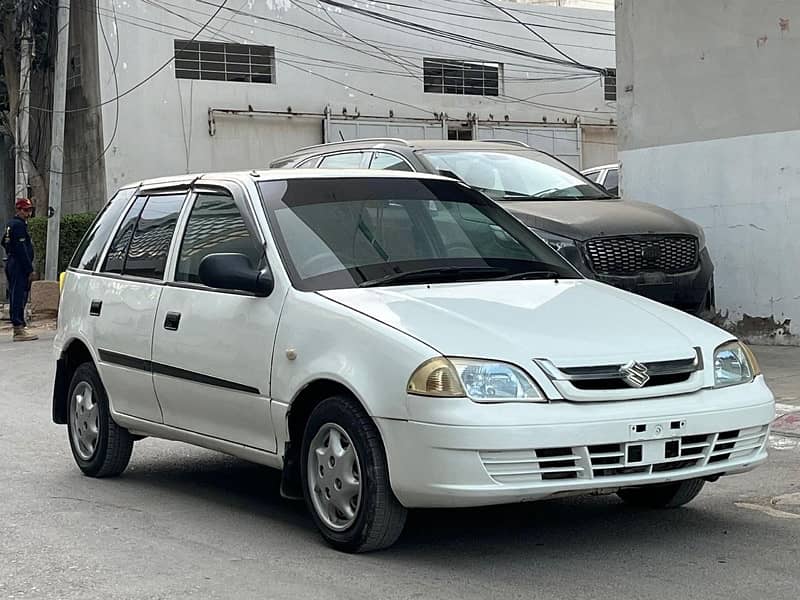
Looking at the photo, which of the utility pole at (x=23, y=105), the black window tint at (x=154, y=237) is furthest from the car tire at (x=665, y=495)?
the utility pole at (x=23, y=105)

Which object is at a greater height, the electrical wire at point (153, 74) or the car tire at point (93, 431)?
the electrical wire at point (153, 74)

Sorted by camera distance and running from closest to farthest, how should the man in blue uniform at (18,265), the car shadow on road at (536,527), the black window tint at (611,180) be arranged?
1. the car shadow on road at (536,527)
2. the black window tint at (611,180)
3. the man in blue uniform at (18,265)

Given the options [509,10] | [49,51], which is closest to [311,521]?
[49,51]

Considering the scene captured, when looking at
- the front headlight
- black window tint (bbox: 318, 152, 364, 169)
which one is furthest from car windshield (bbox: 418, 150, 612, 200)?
the front headlight

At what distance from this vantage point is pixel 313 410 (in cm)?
573

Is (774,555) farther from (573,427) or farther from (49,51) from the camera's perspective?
(49,51)

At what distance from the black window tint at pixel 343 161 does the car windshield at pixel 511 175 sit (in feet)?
2.74

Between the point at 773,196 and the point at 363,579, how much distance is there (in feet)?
28.8

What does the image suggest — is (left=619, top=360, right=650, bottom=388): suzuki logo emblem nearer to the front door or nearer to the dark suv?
the front door

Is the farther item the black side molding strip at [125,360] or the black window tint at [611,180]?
the black window tint at [611,180]

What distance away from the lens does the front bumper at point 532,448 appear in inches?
200

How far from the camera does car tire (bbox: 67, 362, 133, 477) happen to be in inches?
296

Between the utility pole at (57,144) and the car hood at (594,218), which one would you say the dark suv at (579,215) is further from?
the utility pole at (57,144)

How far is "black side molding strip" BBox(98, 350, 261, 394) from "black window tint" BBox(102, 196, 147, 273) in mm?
524
